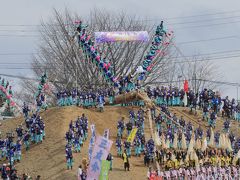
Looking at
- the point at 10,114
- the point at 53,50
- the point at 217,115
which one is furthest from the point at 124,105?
the point at 10,114

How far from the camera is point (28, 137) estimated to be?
103 feet

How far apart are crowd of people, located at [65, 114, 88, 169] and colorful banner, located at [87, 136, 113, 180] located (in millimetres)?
9129

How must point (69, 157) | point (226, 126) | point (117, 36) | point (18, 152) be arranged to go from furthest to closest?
point (117, 36), point (226, 126), point (18, 152), point (69, 157)

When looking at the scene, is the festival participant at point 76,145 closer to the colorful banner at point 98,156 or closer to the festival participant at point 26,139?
the festival participant at point 26,139

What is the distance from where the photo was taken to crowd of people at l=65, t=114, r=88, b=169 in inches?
1078

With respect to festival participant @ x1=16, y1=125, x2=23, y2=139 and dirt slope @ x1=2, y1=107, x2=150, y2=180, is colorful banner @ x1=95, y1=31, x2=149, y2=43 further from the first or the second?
festival participant @ x1=16, y1=125, x2=23, y2=139

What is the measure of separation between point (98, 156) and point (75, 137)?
11546 millimetres

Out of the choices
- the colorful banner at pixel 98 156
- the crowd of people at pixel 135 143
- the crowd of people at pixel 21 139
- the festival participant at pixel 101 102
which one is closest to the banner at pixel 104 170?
the colorful banner at pixel 98 156

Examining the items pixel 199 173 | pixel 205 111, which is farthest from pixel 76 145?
pixel 205 111

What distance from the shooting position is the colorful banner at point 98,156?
18031mm

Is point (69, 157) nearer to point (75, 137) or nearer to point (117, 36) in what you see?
point (75, 137)

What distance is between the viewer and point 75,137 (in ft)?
96.9

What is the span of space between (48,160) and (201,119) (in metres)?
13.0

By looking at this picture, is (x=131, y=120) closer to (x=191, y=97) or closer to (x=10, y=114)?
(x=191, y=97)
